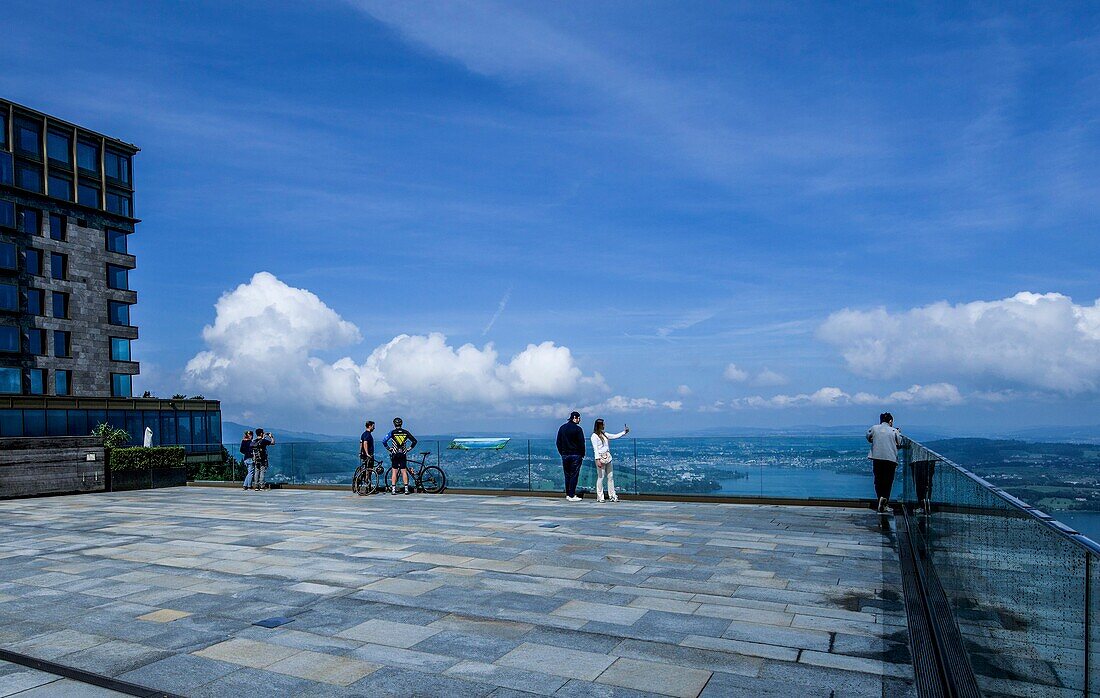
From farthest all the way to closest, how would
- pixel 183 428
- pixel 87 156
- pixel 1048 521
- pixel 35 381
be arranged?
pixel 87 156 < pixel 183 428 < pixel 35 381 < pixel 1048 521

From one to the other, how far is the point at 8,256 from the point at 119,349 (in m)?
10.2

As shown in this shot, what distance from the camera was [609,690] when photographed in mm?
5496

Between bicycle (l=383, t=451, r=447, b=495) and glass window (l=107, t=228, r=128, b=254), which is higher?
glass window (l=107, t=228, r=128, b=254)

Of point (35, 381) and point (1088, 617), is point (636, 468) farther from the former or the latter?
point (35, 381)

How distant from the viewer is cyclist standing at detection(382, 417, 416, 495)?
20.2 m

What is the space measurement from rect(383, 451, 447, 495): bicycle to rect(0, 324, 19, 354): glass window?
44.0m

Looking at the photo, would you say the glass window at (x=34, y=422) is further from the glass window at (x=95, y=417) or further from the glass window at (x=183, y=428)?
the glass window at (x=183, y=428)

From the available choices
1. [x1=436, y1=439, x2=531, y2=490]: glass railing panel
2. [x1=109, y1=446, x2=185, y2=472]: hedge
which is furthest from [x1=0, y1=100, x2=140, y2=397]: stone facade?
[x1=436, y1=439, x2=531, y2=490]: glass railing panel

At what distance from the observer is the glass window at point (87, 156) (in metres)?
57.8

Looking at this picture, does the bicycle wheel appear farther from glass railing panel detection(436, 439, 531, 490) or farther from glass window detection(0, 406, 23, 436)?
glass window detection(0, 406, 23, 436)

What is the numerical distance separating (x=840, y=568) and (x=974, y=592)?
4.40 m

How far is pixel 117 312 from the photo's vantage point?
6012cm

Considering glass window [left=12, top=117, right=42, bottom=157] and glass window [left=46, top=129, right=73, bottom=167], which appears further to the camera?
glass window [left=46, top=129, right=73, bottom=167]

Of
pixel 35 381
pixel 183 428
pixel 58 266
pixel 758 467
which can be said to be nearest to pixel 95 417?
pixel 35 381
